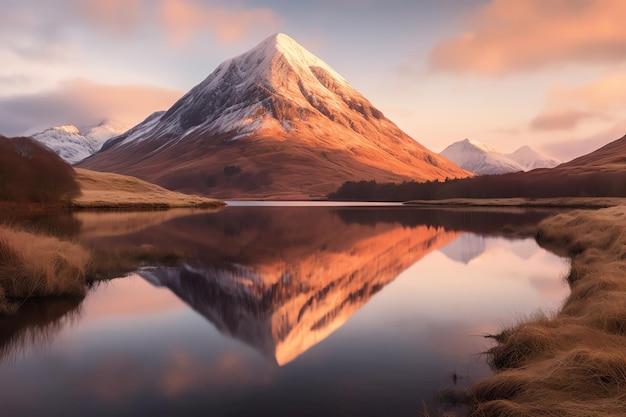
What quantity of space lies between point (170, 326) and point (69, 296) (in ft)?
16.9

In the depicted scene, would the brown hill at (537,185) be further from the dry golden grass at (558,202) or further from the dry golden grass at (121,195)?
the dry golden grass at (121,195)

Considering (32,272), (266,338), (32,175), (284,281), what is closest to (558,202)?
(284,281)

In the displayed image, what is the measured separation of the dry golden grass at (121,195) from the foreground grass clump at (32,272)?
71363 millimetres

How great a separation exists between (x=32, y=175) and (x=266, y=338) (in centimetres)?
7584

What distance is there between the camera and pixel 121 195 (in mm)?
101688

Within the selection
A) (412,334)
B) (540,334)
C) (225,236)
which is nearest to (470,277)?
(412,334)

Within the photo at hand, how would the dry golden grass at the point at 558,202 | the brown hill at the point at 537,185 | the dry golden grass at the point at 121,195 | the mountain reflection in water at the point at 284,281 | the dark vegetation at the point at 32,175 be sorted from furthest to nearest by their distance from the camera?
the brown hill at the point at 537,185
the dry golden grass at the point at 558,202
the dry golden grass at the point at 121,195
the dark vegetation at the point at 32,175
the mountain reflection in water at the point at 284,281

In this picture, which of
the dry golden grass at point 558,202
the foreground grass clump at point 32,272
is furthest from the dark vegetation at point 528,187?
the foreground grass clump at point 32,272

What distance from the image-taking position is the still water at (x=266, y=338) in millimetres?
8508

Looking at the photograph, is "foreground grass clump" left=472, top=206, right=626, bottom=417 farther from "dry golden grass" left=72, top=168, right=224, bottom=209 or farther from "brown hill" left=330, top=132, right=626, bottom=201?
"brown hill" left=330, top=132, right=626, bottom=201

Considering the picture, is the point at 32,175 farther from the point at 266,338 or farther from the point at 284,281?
the point at 266,338

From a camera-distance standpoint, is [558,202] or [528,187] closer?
[558,202]

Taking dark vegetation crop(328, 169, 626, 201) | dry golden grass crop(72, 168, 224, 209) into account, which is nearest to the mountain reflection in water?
dry golden grass crop(72, 168, 224, 209)

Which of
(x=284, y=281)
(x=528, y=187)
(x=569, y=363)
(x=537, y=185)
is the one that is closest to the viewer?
(x=569, y=363)
